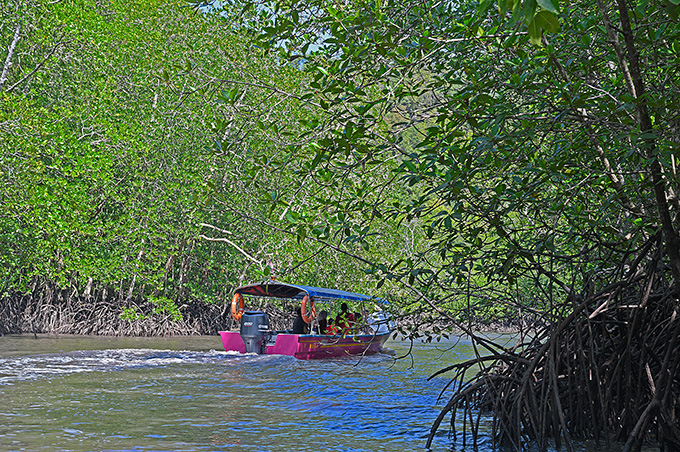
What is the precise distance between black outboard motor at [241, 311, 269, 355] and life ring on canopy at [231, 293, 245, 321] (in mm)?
695

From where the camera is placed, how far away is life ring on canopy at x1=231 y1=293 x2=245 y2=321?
15219mm

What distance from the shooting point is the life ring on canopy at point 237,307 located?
15.2 meters

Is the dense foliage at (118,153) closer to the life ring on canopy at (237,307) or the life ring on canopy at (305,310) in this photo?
the life ring on canopy at (237,307)

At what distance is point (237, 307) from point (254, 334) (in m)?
1.32

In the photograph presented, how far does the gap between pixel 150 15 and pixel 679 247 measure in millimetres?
17913

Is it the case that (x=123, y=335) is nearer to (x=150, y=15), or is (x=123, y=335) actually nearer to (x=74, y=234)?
Answer: (x=74, y=234)

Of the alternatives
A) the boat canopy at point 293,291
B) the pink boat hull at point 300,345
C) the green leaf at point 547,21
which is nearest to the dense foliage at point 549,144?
A: the green leaf at point 547,21

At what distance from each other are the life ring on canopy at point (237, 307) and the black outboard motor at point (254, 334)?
70 centimetres

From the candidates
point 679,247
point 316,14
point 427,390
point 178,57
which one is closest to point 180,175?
point 178,57

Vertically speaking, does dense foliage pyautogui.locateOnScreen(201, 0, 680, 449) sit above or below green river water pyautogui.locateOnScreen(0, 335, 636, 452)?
above

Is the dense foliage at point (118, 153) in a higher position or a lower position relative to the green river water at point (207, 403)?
higher

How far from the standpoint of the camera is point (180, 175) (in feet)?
58.1

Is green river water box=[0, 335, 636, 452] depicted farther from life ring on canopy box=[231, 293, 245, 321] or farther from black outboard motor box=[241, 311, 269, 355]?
life ring on canopy box=[231, 293, 245, 321]

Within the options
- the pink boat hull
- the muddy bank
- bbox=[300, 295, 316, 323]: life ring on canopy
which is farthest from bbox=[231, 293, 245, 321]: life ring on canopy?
the muddy bank
